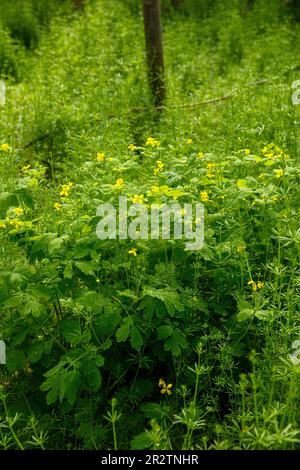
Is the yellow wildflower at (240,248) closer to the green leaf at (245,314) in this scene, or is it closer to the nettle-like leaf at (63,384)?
the green leaf at (245,314)

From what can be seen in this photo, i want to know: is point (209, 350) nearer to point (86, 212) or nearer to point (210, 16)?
point (86, 212)

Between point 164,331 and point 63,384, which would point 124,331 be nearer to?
point 164,331

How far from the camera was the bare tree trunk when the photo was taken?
742 centimetres

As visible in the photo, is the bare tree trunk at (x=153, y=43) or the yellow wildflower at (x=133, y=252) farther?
the bare tree trunk at (x=153, y=43)

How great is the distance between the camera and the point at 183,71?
335 inches

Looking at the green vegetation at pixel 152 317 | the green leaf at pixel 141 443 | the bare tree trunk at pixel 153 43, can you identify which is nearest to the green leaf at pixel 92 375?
the green vegetation at pixel 152 317

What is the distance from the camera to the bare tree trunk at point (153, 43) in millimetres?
7422

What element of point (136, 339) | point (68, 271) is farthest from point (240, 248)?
point (68, 271)

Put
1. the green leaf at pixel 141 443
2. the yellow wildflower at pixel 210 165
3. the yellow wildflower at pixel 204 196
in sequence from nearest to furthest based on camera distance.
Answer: the green leaf at pixel 141 443 < the yellow wildflower at pixel 204 196 < the yellow wildflower at pixel 210 165

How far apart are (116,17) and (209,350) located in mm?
8758

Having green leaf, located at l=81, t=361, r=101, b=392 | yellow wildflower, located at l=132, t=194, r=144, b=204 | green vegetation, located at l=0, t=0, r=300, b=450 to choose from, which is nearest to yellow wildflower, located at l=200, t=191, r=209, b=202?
green vegetation, located at l=0, t=0, r=300, b=450

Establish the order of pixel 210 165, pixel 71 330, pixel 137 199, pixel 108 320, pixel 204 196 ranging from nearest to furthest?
pixel 108 320 < pixel 71 330 < pixel 137 199 < pixel 204 196 < pixel 210 165

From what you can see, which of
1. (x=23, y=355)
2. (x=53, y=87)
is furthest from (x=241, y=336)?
(x=53, y=87)

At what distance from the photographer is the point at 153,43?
7613mm
